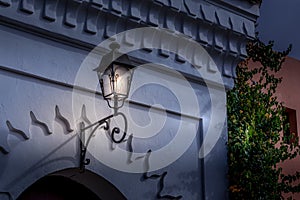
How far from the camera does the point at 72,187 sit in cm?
586

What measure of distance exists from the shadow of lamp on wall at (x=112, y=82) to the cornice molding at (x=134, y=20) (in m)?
0.37

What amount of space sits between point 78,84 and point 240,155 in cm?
215

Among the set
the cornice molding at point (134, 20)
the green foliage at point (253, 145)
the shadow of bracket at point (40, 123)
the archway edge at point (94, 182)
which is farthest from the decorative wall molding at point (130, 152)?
the green foliage at point (253, 145)

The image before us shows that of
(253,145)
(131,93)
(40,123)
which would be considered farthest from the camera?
(253,145)

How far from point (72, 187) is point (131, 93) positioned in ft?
3.46

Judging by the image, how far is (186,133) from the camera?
6.43 metres

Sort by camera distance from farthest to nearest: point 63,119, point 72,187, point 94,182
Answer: point 72,187 < point 94,182 < point 63,119

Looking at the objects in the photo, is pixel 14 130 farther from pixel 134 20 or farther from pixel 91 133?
pixel 134 20

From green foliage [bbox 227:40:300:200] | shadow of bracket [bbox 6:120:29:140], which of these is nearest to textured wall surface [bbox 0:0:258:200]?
shadow of bracket [bbox 6:120:29:140]

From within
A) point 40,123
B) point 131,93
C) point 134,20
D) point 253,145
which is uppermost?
point 134,20

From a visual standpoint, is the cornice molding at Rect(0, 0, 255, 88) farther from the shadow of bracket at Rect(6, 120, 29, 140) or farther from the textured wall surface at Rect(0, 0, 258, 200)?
the shadow of bracket at Rect(6, 120, 29, 140)

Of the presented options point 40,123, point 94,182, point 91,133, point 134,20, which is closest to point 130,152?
point 94,182

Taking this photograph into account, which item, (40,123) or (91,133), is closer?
(40,123)

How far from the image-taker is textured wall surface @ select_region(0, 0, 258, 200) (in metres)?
5.13
